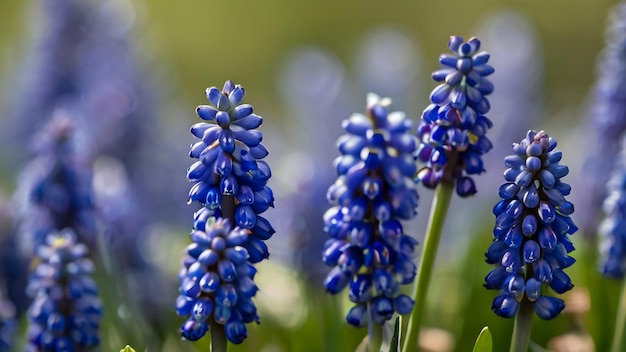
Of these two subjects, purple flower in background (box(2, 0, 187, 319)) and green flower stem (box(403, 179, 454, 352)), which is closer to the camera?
green flower stem (box(403, 179, 454, 352))

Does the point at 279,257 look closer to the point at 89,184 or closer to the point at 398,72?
the point at 89,184

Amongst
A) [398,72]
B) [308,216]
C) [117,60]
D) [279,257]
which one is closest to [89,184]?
[308,216]

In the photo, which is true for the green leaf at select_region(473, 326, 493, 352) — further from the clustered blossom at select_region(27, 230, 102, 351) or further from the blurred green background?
the blurred green background

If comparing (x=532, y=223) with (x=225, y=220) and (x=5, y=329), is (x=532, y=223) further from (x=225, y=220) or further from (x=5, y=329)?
(x=5, y=329)

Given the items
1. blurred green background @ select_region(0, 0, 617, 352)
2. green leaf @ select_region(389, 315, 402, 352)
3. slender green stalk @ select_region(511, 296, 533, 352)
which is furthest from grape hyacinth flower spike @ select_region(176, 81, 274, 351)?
blurred green background @ select_region(0, 0, 617, 352)

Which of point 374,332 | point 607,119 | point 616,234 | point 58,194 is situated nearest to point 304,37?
point 607,119

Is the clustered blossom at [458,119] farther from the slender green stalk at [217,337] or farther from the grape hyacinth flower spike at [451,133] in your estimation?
the slender green stalk at [217,337]
